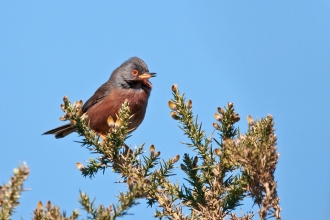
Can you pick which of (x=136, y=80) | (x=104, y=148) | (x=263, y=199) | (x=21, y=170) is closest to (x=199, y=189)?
(x=263, y=199)

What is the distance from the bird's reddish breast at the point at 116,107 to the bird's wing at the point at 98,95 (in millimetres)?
261

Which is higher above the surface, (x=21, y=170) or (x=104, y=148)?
(x=104, y=148)

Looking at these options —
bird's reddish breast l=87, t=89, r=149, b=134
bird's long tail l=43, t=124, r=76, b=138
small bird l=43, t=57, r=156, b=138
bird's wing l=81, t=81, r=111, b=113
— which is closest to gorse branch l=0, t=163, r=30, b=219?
small bird l=43, t=57, r=156, b=138

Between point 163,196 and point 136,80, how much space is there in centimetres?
433

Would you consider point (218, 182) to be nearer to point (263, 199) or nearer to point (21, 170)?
point (263, 199)

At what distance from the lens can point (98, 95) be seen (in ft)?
25.5

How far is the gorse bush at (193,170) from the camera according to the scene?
2455 millimetres

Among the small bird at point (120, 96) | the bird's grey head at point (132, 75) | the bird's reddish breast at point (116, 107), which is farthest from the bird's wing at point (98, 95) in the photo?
the bird's reddish breast at point (116, 107)

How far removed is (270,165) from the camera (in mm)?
2695

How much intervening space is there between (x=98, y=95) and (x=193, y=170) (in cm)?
472

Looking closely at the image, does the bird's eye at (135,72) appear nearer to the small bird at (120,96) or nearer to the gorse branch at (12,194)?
the small bird at (120,96)

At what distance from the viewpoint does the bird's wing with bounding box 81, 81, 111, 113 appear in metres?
7.66

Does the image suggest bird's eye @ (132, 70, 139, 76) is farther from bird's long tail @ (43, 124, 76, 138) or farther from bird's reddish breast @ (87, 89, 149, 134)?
bird's long tail @ (43, 124, 76, 138)

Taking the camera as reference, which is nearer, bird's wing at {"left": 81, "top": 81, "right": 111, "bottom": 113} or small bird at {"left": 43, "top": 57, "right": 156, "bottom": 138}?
small bird at {"left": 43, "top": 57, "right": 156, "bottom": 138}
